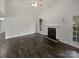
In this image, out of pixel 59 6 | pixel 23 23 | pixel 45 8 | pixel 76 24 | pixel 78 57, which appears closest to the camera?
pixel 78 57

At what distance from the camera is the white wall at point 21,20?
6.39 metres

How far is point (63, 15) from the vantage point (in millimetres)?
6574

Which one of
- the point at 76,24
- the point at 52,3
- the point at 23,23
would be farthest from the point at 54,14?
the point at 23,23

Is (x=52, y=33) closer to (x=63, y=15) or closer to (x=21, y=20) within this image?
(x=63, y=15)

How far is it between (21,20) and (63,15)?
173 inches

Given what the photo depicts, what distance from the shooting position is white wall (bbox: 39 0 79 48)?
5886 millimetres

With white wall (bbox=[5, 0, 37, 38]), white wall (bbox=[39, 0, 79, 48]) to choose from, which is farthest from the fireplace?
white wall (bbox=[5, 0, 37, 38])

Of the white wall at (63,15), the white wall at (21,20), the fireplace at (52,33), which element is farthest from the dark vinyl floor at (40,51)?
the white wall at (21,20)

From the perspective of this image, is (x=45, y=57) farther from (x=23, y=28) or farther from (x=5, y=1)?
(x=23, y=28)

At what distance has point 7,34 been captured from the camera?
8547mm

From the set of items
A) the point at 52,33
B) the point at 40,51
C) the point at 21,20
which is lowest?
the point at 40,51

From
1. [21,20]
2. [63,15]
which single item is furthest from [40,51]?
[21,20]

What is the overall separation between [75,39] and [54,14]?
2.43m

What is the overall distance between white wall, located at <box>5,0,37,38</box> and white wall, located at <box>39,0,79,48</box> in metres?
1.35
